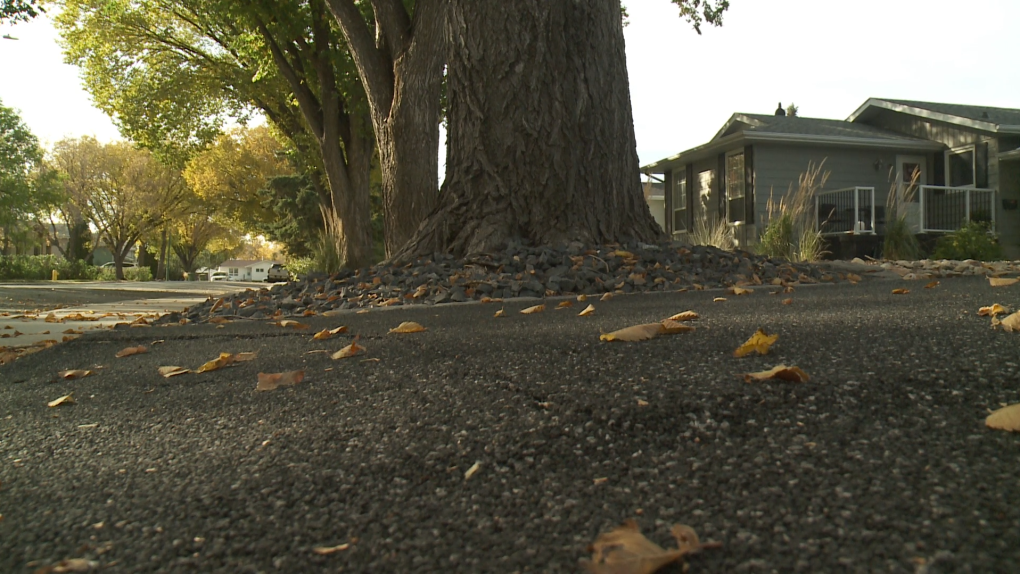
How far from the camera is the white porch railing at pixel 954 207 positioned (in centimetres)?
1628

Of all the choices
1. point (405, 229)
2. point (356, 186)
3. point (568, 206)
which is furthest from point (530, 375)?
point (356, 186)

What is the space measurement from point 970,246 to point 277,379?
1488cm

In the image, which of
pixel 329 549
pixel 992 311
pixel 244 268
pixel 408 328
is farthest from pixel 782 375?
pixel 244 268

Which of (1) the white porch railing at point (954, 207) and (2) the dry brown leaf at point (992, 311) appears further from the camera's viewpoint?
(1) the white porch railing at point (954, 207)

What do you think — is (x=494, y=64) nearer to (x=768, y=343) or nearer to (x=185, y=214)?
(x=768, y=343)

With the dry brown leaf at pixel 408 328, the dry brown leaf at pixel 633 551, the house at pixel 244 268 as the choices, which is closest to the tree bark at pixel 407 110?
the dry brown leaf at pixel 408 328

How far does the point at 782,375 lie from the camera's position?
1648 mm

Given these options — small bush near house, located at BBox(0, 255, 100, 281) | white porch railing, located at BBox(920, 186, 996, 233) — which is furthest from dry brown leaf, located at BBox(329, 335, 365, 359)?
small bush near house, located at BBox(0, 255, 100, 281)

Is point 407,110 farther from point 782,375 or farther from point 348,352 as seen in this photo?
point 782,375

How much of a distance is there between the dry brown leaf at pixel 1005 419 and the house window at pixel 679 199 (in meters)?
20.4

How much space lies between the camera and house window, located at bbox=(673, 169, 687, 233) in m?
21.5

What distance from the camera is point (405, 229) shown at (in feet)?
26.3

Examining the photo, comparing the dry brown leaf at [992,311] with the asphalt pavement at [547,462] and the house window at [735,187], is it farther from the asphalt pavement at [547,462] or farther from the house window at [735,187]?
the house window at [735,187]

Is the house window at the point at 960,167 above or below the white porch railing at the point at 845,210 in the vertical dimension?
above
